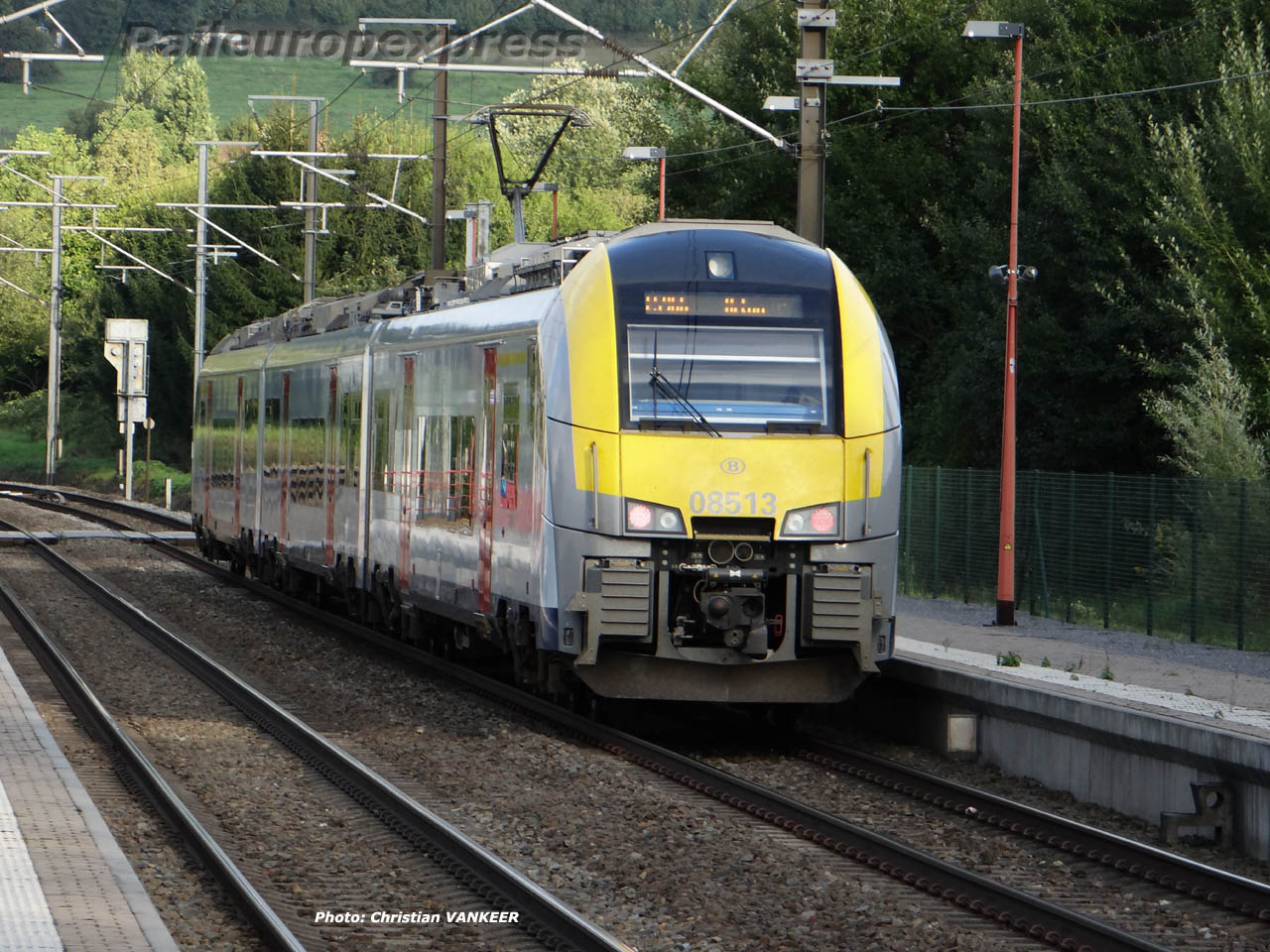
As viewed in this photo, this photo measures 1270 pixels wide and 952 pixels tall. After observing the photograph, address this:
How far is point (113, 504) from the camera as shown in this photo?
55.2m

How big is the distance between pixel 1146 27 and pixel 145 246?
159 feet

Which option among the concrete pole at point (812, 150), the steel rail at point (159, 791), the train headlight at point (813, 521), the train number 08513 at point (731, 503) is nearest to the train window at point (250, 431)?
the steel rail at point (159, 791)

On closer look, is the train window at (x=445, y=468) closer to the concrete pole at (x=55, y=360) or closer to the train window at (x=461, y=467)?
the train window at (x=461, y=467)

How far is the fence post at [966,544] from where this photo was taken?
2923 centimetres

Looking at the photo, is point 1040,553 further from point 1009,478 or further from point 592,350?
point 592,350

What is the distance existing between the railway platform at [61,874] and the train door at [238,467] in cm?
1750

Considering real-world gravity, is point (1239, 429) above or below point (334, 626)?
above

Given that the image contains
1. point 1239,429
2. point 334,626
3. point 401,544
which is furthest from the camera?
point 1239,429

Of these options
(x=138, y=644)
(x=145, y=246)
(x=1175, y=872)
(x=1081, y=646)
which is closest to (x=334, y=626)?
(x=138, y=644)

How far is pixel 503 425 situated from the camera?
51.5ft

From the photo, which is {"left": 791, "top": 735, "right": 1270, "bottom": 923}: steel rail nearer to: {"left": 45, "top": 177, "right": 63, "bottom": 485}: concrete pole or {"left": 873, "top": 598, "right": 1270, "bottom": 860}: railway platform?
{"left": 873, "top": 598, "right": 1270, "bottom": 860}: railway platform

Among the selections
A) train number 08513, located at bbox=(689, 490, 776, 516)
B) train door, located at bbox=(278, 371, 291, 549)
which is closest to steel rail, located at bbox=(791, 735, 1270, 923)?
train number 08513, located at bbox=(689, 490, 776, 516)

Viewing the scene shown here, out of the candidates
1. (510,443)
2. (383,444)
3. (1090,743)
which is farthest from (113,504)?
(1090,743)

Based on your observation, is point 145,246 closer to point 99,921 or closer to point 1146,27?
point 1146,27
